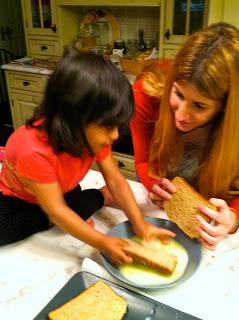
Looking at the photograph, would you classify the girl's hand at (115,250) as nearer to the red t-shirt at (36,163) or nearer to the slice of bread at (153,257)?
the slice of bread at (153,257)

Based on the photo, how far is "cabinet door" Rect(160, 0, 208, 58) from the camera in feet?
6.60

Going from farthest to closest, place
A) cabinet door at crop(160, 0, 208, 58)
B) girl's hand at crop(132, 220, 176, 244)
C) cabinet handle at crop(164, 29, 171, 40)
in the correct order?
1. cabinet handle at crop(164, 29, 171, 40)
2. cabinet door at crop(160, 0, 208, 58)
3. girl's hand at crop(132, 220, 176, 244)

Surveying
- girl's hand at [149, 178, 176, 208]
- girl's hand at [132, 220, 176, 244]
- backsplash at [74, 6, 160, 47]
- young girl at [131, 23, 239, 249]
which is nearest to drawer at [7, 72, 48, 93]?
backsplash at [74, 6, 160, 47]

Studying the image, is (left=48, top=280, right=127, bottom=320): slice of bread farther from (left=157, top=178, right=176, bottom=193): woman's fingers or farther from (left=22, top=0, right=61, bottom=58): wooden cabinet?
(left=22, top=0, right=61, bottom=58): wooden cabinet

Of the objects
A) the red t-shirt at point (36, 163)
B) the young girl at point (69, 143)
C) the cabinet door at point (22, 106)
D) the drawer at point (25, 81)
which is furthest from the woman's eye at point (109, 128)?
the cabinet door at point (22, 106)

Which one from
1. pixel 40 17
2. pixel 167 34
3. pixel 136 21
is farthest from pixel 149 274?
pixel 40 17

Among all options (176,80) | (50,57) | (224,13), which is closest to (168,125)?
(176,80)

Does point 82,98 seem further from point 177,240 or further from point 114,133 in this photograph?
point 177,240

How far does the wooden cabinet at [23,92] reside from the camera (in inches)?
102

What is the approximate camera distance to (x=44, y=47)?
276 centimetres

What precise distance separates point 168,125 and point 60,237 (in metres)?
0.47

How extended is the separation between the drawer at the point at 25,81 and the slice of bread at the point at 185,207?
1882 mm

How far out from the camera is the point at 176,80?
3.00ft

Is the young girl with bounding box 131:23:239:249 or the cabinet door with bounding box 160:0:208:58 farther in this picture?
the cabinet door with bounding box 160:0:208:58
